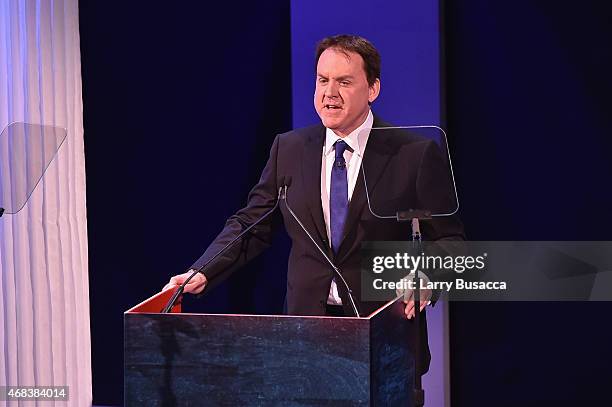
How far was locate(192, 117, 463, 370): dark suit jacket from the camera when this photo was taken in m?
2.73

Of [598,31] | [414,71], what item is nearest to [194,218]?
[414,71]

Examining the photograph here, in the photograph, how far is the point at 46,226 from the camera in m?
4.23

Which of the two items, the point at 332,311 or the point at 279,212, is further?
the point at 279,212

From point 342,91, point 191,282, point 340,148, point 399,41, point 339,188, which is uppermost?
point 399,41

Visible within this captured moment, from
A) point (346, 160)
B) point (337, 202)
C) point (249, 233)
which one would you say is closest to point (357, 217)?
point (337, 202)

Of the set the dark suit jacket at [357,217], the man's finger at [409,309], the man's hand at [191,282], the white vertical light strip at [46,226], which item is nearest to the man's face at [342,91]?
the dark suit jacket at [357,217]

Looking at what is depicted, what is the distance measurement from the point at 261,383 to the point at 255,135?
208 cm

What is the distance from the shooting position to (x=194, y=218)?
420cm

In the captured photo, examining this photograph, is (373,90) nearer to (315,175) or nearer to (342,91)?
(342,91)

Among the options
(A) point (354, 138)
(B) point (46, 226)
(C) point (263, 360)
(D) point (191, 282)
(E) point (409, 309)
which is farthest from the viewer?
(B) point (46, 226)

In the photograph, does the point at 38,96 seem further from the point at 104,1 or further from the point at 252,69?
the point at 252,69

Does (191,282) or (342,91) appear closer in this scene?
(191,282)

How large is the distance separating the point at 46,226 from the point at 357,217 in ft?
6.59

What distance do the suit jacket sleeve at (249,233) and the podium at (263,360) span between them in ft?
1.49
